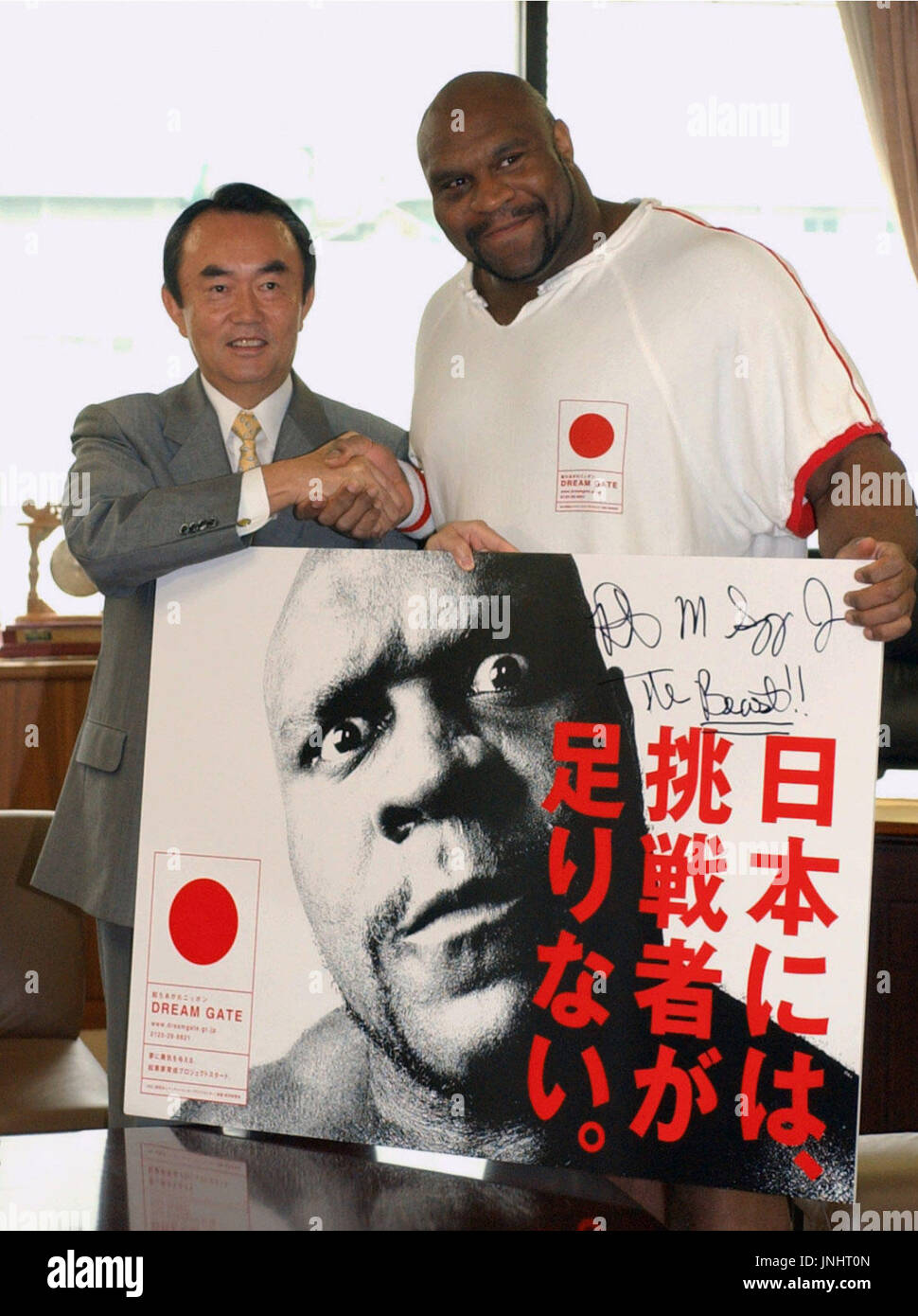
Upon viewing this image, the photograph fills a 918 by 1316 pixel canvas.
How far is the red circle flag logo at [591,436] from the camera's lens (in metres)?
1.62

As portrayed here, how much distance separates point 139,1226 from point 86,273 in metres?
3.55

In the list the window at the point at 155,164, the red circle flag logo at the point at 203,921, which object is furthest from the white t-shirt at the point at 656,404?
the window at the point at 155,164

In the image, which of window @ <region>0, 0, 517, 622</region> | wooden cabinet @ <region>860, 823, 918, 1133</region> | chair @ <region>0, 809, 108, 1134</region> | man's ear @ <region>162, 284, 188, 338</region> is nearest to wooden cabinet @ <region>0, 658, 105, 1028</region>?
window @ <region>0, 0, 517, 622</region>

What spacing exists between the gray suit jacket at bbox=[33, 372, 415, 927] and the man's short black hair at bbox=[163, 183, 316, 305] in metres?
0.15

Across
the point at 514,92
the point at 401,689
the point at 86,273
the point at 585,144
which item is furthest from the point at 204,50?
the point at 401,689

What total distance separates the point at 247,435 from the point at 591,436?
0.44 metres

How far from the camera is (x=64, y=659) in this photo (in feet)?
11.8

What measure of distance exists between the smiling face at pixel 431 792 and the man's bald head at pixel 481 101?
645mm

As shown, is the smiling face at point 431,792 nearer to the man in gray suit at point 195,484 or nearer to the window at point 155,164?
the man in gray suit at point 195,484

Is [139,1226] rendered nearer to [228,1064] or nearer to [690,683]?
[228,1064]

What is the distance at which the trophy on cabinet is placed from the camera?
3639 mm

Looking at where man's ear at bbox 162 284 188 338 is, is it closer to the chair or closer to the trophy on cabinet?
the chair

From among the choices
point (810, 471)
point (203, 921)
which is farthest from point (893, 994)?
point (203, 921)

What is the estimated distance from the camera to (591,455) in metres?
1.63
